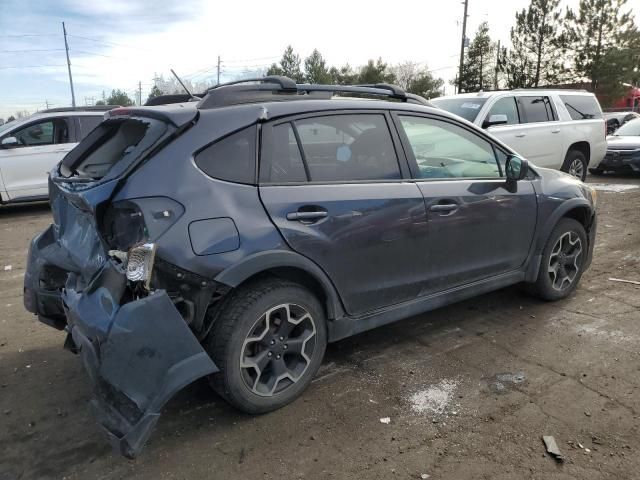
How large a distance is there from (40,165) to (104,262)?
8.02 m

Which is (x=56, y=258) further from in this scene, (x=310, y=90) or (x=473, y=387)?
(x=473, y=387)

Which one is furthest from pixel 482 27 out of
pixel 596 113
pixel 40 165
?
pixel 40 165

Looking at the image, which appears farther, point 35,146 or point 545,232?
point 35,146

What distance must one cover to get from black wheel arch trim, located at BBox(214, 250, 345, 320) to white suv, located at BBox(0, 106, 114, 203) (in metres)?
7.95

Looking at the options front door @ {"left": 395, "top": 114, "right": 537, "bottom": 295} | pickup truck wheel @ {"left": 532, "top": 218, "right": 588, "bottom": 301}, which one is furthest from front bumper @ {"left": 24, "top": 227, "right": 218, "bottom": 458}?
pickup truck wheel @ {"left": 532, "top": 218, "right": 588, "bottom": 301}

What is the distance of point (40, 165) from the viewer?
373 inches

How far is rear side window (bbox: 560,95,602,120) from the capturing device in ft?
33.1

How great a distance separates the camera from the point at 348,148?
3.26 m

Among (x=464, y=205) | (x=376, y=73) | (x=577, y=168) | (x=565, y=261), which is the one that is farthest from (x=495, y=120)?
(x=376, y=73)

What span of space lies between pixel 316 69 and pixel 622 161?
44.7m

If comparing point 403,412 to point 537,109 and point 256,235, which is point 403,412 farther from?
point 537,109

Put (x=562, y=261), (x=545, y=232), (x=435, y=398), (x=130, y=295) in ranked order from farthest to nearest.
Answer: (x=562, y=261)
(x=545, y=232)
(x=435, y=398)
(x=130, y=295)

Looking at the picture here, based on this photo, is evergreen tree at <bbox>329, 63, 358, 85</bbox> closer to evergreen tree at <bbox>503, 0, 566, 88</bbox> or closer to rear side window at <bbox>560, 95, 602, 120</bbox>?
evergreen tree at <bbox>503, 0, 566, 88</bbox>

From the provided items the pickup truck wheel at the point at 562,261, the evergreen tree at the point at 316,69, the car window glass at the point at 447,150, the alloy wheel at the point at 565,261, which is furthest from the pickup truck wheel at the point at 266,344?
the evergreen tree at the point at 316,69
